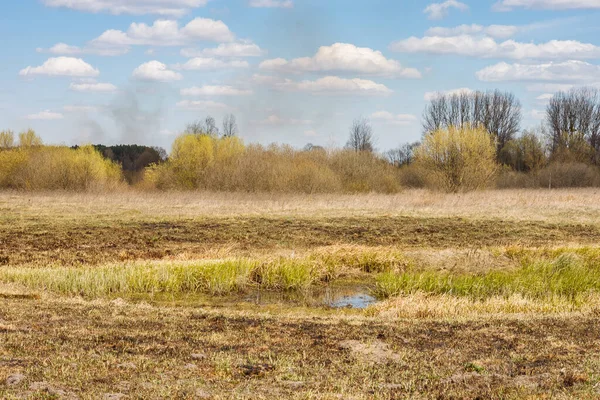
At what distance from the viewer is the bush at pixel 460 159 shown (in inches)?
1971

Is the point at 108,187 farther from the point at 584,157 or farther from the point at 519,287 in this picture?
the point at 584,157

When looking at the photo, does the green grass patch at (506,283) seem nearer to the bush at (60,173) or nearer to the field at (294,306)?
the field at (294,306)

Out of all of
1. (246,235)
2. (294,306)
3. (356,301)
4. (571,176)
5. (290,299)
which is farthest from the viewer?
(571,176)

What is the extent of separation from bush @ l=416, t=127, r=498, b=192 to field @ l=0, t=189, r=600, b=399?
761 inches

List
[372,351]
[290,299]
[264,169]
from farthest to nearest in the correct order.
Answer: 1. [264,169]
2. [290,299]
3. [372,351]

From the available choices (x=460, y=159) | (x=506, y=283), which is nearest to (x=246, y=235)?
(x=506, y=283)

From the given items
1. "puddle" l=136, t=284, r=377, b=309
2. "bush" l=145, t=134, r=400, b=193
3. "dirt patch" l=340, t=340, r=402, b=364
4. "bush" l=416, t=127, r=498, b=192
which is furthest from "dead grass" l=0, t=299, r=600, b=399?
"bush" l=416, t=127, r=498, b=192

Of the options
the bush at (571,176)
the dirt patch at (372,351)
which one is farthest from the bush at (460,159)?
the dirt patch at (372,351)

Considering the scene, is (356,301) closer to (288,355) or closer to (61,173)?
(288,355)

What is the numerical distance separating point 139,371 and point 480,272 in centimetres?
1266

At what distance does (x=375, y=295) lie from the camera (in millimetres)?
15836

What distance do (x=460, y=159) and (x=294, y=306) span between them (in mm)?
37895

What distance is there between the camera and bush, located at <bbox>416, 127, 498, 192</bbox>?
50062mm

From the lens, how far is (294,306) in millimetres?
14562
